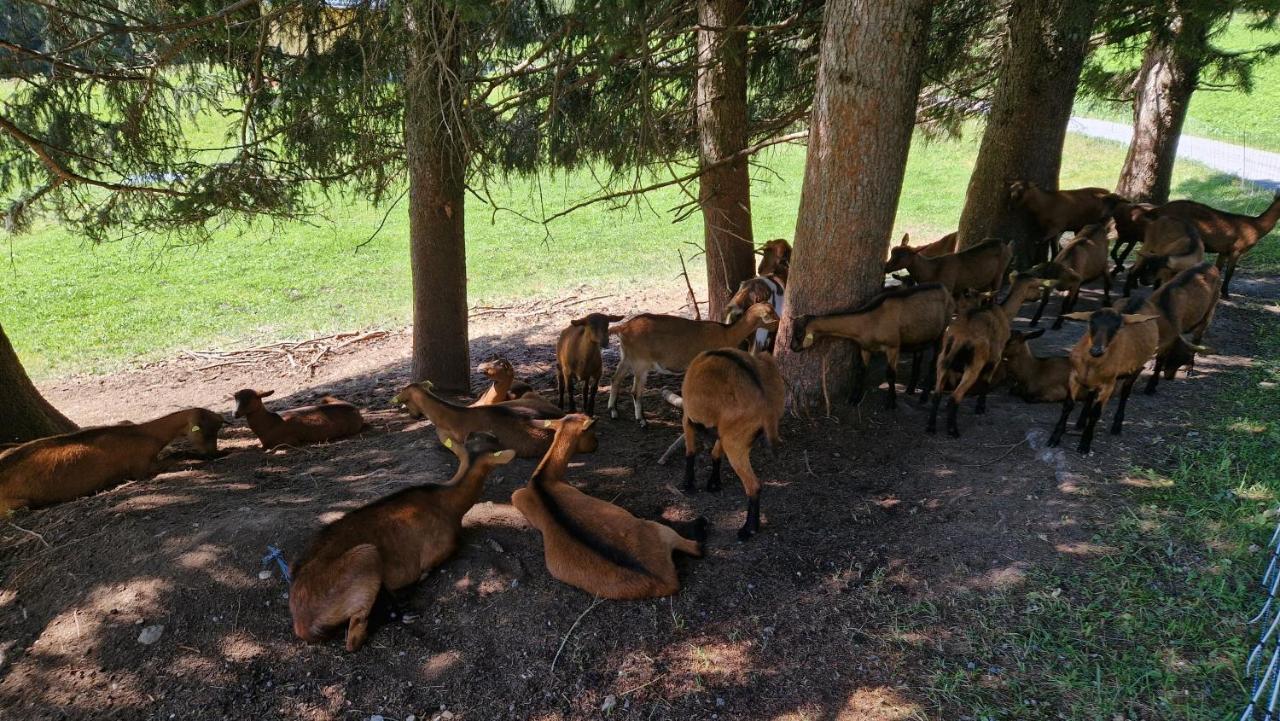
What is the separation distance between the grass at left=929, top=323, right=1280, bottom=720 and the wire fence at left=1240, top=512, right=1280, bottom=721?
2.2 inches

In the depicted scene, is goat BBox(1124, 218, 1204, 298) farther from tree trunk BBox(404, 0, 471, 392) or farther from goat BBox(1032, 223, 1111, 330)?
tree trunk BBox(404, 0, 471, 392)

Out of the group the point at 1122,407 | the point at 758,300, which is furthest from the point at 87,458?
the point at 1122,407

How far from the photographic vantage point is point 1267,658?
3928mm

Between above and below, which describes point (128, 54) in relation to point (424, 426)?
above

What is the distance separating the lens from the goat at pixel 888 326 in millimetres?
6598

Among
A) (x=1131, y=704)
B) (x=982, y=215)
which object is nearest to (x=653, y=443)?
(x=1131, y=704)

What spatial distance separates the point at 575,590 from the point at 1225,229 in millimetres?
10446

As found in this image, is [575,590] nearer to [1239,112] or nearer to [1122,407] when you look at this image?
[1122,407]

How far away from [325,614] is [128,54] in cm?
721

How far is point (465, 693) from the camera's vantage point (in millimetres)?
4094

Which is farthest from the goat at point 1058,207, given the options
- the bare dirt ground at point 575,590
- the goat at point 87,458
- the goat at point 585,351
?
the goat at point 87,458

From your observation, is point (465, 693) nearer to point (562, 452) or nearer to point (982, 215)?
point (562, 452)

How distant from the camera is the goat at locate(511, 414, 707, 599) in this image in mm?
4652

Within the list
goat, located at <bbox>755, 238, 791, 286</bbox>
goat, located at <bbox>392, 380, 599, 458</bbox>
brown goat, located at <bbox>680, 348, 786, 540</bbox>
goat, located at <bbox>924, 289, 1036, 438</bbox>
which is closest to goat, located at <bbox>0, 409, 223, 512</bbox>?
goat, located at <bbox>392, 380, 599, 458</bbox>
